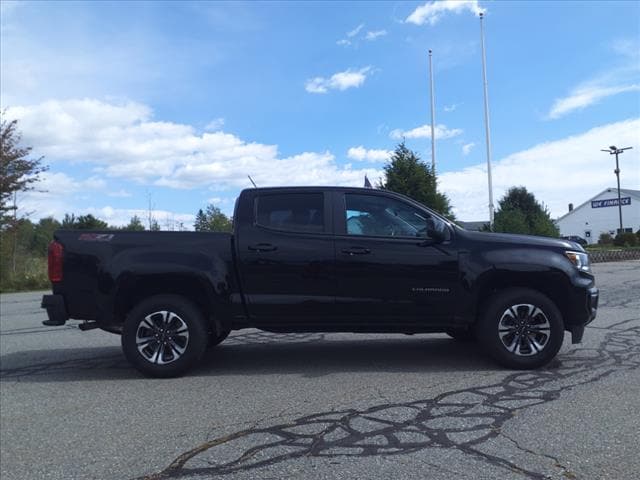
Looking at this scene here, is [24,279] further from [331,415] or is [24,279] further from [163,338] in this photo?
[331,415]

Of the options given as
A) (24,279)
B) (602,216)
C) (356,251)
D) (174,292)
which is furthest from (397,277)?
(602,216)

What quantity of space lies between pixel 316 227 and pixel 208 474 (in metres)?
3.05

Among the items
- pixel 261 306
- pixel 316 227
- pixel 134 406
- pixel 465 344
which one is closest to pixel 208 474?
pixel 134 406

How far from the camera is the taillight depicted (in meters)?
5.84

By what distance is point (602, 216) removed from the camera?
8000cm

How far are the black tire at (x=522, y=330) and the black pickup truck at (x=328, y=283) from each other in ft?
0.03

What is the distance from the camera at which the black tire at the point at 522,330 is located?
18.5 feet

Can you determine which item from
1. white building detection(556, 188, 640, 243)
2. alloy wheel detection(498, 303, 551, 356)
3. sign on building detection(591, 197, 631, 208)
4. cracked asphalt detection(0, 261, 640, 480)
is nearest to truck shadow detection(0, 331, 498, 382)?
cracked asphalt detection(0, 261, 640, 480)

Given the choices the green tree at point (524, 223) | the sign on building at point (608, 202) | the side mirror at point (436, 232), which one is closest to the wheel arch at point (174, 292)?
the side mirror at point (436, 232)

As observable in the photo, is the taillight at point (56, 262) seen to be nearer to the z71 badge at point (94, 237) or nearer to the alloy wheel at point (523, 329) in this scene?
the z71 badge at point (94, 237)

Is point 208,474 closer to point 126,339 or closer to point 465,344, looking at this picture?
point 126,339

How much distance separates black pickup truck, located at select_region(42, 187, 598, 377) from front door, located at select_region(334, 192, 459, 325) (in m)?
0.01

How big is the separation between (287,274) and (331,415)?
1790 mm

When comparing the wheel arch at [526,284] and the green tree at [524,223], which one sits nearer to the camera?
the wheel arch at [526,284]
